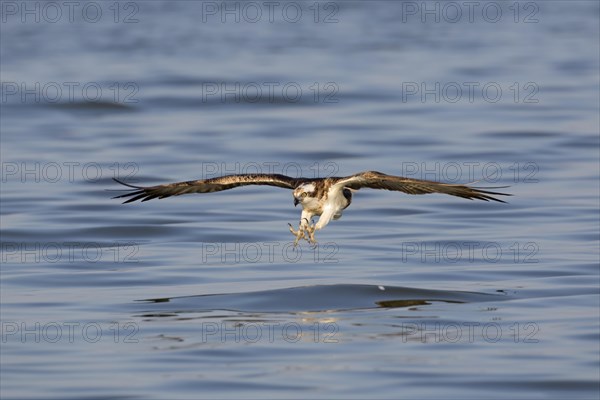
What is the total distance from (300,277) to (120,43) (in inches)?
1108

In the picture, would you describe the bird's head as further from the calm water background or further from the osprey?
the calm water background

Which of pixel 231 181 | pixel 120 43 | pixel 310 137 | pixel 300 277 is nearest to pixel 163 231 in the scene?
pixel 300 277

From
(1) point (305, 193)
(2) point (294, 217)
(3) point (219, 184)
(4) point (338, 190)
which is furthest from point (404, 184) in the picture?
(2) point (294, 217)

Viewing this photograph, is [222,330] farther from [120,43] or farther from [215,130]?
[120,43]

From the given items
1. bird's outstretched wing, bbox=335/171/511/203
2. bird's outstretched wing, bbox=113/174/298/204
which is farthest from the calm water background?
bird's outstretched wing, bbox=335/171/511/203

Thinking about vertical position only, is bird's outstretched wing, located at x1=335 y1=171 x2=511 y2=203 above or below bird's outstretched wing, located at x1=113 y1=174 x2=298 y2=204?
below

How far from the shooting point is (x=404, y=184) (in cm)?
1367

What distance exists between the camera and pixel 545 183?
24.2 metres

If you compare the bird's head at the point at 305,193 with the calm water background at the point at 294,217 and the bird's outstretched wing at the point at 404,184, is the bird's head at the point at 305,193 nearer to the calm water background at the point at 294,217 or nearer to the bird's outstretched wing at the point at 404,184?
the bird's outstretched wing at the point at 404,184

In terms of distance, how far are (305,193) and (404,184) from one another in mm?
1001

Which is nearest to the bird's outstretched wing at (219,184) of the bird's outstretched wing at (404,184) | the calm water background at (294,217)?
the bird's outstretched wing at (404,184)

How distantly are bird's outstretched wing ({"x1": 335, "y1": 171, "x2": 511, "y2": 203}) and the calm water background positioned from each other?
1462mm

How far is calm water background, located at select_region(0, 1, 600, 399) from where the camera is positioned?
12.8 metres

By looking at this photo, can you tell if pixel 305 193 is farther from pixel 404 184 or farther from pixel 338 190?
pixel 404 184
